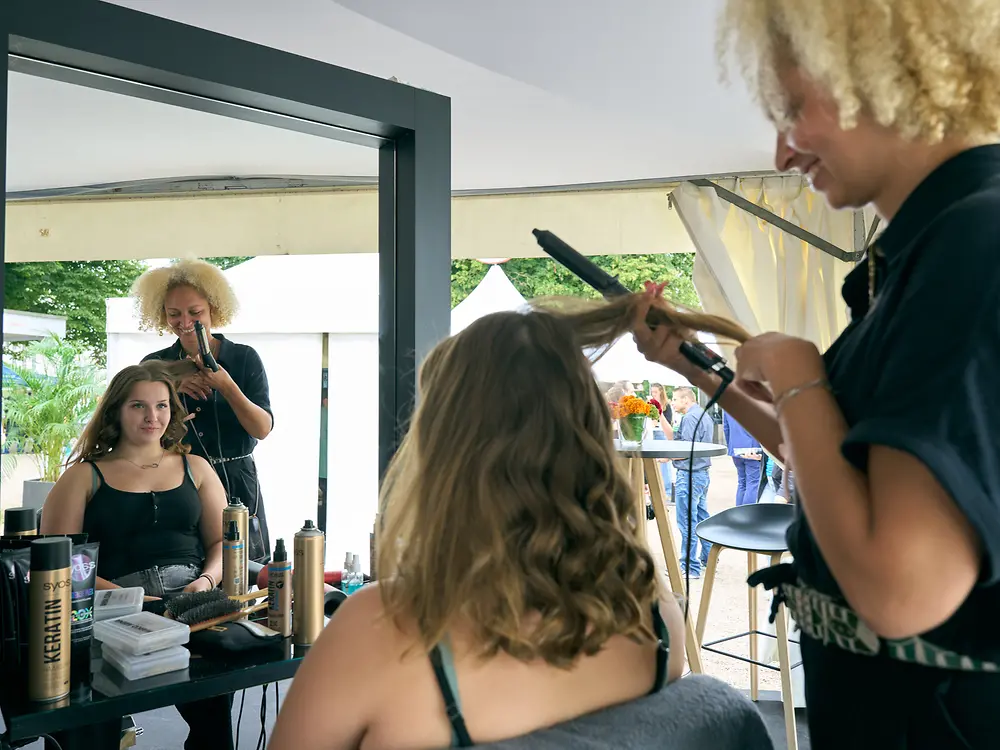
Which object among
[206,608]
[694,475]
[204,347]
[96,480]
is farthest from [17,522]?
[694,475]

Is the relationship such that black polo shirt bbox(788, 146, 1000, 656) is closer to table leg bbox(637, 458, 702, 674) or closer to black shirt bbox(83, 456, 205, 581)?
black shirt bbox(83, 456, 205, 581)

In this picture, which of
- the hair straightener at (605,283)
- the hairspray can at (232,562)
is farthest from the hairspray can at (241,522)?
the hair straightener at (605,283)

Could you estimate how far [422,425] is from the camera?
100 cm

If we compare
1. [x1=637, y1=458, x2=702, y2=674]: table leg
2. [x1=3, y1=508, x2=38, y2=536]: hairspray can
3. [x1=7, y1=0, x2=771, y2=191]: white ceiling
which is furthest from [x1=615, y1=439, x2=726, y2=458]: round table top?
[x1=3, y1=508, x2=38, y2=536]: hairspray can

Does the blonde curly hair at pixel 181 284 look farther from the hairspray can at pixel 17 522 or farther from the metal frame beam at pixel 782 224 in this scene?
the metal frame beam at pixel 782 224

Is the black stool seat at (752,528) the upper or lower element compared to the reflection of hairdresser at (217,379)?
lower

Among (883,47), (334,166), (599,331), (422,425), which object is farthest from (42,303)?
(883,47)

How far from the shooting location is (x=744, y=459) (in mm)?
5602

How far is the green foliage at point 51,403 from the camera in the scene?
58.1 inches

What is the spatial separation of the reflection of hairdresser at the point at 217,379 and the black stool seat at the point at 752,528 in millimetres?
1548

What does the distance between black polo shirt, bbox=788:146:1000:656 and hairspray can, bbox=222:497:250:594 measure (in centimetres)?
130

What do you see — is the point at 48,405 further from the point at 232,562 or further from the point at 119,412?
the point at 232,562

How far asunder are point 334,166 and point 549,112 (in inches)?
57.8

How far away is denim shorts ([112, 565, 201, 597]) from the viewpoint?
1573 millimetres
